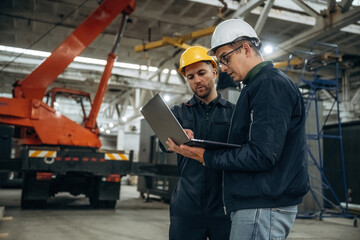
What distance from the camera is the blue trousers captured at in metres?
2.35

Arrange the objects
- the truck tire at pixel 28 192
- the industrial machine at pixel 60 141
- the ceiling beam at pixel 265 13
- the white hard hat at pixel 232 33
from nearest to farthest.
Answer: the white hard hat at pixel 232 33, the industrial machine at pixel 60 141, the truck tire at pixel 28 192, the ceiling beam at pixel 265 13

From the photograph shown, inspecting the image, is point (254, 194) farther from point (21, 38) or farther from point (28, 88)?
A: point (21, 38)

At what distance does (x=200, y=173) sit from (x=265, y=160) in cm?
88

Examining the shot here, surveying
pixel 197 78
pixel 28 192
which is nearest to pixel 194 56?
pixel 197 78

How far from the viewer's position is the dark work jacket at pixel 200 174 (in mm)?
2359

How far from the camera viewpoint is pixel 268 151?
5.13 feet

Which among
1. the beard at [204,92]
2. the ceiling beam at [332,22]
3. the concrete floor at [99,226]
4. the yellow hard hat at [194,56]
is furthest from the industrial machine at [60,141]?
the beard at [204,92]

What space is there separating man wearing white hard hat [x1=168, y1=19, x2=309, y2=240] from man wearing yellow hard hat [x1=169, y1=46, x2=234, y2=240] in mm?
591

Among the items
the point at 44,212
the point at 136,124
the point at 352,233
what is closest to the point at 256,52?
the point at 352,233

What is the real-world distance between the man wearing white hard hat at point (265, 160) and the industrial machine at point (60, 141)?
19.8 ft

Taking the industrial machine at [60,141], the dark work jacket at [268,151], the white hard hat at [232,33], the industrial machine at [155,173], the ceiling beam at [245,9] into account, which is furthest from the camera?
the industrial machine at [155,173]

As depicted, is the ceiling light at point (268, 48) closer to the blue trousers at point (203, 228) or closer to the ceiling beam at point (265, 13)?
the ceiling beam at point (265, 13)

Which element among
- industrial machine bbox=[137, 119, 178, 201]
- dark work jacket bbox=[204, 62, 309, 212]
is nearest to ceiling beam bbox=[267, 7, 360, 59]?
industrial machine bbox=[137, 119, 178, 201]

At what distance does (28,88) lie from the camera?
7.04 m
